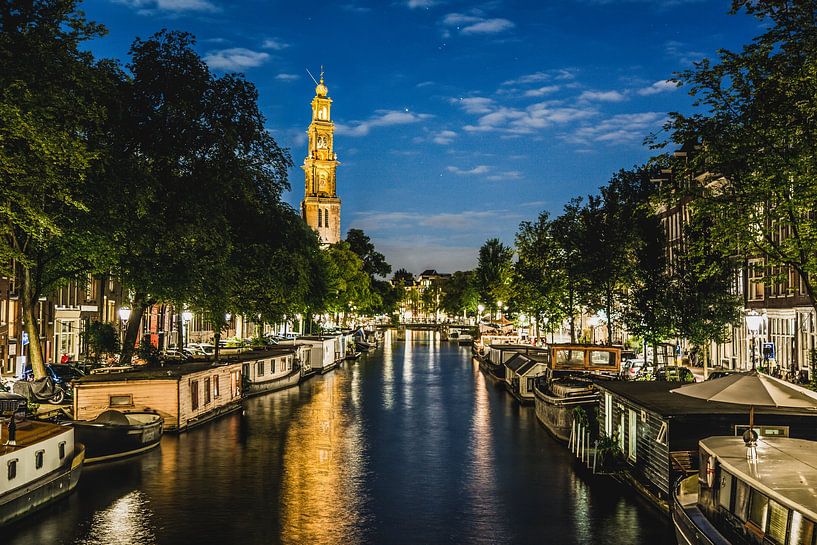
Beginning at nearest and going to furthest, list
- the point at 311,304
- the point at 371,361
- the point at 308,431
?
1. the point at 308,431
2. the point at 311,304
3. the point at 371,361

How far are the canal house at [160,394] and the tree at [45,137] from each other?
17.9ft

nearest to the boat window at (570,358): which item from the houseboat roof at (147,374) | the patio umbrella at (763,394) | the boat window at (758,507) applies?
the houseboat roof at (147,374)

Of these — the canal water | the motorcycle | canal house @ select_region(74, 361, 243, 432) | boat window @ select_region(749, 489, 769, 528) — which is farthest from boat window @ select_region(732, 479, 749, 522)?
the motorcycle

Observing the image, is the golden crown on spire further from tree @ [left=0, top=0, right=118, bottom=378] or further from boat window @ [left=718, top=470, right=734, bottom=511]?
boat window @ [left=718, top=470, right=734, bottom=511]

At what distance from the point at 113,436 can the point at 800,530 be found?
2282cm

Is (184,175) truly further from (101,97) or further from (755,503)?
(755,503)

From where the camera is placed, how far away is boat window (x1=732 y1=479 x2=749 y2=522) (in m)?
13.9

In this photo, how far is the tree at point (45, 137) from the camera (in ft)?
92.5

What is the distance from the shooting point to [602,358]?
43.0 meters

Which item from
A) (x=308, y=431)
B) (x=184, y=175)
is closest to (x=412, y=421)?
(x=308, y=431)

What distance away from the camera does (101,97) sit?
124ft

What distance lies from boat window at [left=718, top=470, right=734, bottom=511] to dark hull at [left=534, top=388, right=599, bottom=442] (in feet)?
55.0

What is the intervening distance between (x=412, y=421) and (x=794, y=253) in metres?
20.5

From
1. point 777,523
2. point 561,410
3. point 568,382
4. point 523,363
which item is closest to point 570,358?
point 568,382
